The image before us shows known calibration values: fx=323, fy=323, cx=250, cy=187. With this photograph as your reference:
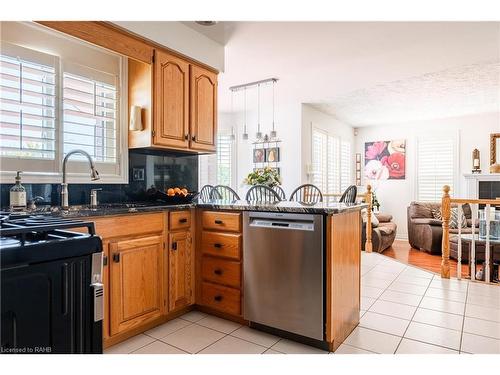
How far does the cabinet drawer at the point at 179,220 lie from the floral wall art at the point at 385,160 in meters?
6.30

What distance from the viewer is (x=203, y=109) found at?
128 inches

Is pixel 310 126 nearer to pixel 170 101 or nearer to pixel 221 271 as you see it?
pixel 170 101

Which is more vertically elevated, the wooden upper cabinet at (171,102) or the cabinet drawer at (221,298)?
the wooden upper cabinet at (171,102)

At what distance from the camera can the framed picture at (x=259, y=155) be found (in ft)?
20.4

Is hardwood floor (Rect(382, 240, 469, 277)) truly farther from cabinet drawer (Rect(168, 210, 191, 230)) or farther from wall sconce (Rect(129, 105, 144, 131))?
wall sconce (Rect(129, 105, 144, 131))

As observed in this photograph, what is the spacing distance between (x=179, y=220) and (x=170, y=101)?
1107 millimetres

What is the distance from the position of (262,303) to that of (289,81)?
332 centimetres

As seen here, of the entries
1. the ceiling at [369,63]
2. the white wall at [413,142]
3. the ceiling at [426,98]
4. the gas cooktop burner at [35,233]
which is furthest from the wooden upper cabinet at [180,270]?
the white wall at [413,142]

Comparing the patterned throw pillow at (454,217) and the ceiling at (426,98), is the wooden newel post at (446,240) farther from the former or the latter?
the patterned throw pillow at (454,217)

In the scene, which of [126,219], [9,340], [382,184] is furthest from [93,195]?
[382,184]

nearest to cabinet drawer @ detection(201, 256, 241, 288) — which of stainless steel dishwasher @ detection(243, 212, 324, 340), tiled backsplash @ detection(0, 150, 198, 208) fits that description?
stainless steel dishwasher @ detection(243, 212, 324, 340)

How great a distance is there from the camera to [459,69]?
4.17 metres

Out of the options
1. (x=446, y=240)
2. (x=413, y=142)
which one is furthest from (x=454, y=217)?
(x=446, y=240)

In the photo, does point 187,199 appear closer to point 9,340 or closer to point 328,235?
point 328,235
